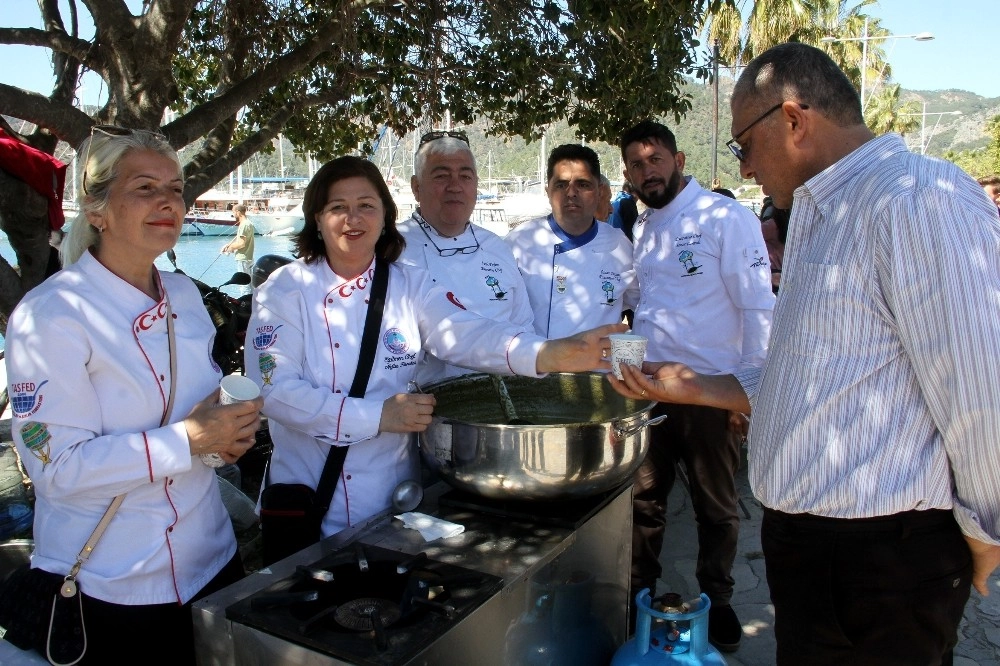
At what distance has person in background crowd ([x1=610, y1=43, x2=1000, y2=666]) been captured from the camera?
58.6 inches

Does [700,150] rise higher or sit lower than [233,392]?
higher

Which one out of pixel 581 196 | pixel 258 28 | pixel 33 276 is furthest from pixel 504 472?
pixel 258 28

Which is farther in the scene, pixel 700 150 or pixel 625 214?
pixel 700 150

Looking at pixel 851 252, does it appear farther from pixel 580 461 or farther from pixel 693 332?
pixel 693 332

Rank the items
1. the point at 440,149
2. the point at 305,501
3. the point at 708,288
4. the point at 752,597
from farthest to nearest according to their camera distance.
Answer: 1. the point at 752,597
2. the point at 708,288
3. the point at 440,149
4. the point at 305,501

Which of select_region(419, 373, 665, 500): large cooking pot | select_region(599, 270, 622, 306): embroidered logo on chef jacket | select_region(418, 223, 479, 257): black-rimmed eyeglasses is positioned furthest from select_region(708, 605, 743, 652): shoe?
select_region(418, 223, 479, 257): black-rimmed eyeglasses

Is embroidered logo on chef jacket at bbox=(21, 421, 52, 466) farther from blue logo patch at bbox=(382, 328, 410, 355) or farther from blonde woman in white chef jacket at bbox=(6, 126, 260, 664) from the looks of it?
blue logo patch at bbox=(382, 328, 410, 355)

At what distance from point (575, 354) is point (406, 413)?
0.58 meters

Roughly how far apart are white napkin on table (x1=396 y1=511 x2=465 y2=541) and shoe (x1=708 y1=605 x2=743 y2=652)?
1.90m

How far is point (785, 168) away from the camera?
1807 millimetres

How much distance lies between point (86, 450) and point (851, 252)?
1778 millimetres

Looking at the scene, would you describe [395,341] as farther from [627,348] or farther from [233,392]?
[627,348]

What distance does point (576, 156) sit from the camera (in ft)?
13.3

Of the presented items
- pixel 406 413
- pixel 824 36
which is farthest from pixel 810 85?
pixel 824 36
